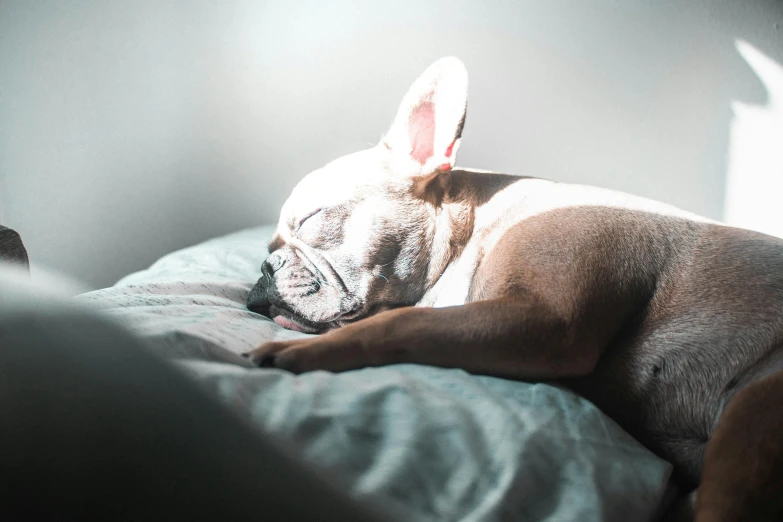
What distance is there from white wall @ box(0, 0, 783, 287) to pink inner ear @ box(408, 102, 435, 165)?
40.9 inches

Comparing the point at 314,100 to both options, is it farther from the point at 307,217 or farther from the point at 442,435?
the point at 442,435

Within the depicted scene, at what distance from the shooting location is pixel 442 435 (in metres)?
0.84

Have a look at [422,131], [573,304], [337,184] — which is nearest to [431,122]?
[422,131]

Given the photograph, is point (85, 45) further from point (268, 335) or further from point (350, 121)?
point (268, 335)

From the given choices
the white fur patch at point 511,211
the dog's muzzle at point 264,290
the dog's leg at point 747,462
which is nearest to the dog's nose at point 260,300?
the dog's muzzle at point 264,290

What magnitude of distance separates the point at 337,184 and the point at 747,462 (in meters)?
1.21

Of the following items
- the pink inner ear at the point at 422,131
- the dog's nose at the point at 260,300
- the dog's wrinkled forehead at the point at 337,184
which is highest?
the pink inner ear at the point at 422,131

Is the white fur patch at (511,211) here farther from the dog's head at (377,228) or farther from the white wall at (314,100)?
the white wall at (314,100)

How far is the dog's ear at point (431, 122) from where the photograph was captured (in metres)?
1.65

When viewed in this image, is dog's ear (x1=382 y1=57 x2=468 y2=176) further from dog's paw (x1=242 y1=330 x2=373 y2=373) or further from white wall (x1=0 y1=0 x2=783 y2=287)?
white wall (x1=0 y1=0 x2=783 y2=287)

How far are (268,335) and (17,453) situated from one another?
800 mm

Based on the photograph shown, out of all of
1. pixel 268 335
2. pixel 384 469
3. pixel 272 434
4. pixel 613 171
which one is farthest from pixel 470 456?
pixel 613 171

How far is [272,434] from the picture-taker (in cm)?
71

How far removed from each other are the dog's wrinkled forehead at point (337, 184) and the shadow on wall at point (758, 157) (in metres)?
1.69
